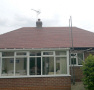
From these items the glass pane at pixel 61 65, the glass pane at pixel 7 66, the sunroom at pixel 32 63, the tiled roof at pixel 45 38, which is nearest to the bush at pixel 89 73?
the sunroom at pixel 32 63

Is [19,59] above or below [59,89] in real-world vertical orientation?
above

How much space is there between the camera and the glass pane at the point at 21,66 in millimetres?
10969

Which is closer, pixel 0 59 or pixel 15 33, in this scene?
pixel 0 59

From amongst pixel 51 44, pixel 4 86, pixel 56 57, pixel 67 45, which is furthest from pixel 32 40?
pixel 4 86

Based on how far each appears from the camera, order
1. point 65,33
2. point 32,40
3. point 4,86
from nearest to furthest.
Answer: point 4,86 < point 32,40 < point 65,33

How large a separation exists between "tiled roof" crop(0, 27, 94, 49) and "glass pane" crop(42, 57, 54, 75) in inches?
84.1

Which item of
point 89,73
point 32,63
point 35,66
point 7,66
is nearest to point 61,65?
point 35,66

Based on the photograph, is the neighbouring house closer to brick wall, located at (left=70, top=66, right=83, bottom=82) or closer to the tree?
the tree

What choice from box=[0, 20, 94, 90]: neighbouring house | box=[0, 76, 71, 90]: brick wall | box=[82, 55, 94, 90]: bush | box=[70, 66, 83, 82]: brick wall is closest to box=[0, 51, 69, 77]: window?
box=[0, 20, 94, 90]: neighbouring house

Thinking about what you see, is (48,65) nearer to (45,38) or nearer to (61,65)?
(61,65)

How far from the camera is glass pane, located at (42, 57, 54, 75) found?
11016 millimetres

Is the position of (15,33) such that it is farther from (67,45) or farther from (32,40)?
(67,45)

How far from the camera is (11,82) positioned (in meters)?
10.7

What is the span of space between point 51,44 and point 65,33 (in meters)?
3.72
